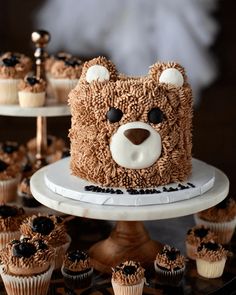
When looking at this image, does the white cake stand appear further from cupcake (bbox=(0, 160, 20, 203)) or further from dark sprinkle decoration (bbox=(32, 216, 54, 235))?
cupcake (bbox=(0, 160, 20, 203))

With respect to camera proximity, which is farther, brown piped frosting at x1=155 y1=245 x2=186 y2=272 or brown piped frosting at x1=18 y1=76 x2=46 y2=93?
brown piped frosting at x1=18 y1=76 x2=46 y2=93

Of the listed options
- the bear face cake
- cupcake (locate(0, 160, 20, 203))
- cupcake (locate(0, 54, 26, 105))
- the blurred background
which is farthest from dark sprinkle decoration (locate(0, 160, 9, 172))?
the blurred background

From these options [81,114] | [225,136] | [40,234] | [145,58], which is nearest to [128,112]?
[81,114]

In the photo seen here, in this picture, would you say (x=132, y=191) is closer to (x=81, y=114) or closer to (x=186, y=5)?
(x=81, y=114)

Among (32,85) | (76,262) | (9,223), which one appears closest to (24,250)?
(76,262)

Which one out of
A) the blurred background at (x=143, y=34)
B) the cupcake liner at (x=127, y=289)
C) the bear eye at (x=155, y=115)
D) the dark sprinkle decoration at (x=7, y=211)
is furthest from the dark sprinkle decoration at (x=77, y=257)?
the blurred background at (x=143, y=34)

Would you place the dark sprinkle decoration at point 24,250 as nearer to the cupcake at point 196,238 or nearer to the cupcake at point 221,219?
the cupcake at point 196,238
